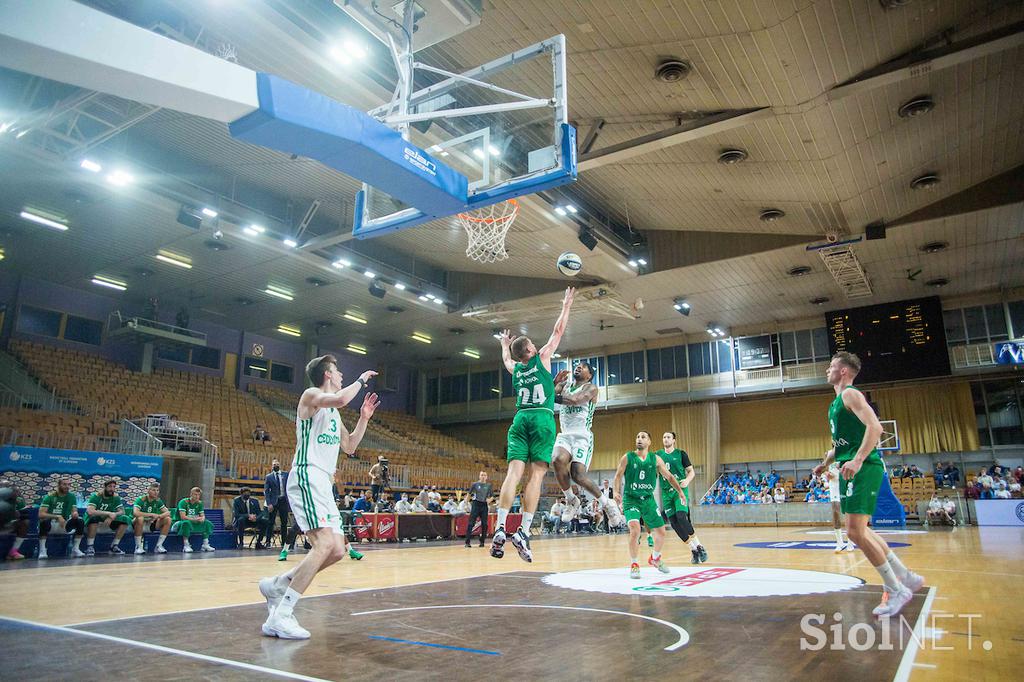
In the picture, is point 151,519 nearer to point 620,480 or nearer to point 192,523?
point 192,523

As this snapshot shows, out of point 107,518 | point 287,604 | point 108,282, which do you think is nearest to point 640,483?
point 287,604

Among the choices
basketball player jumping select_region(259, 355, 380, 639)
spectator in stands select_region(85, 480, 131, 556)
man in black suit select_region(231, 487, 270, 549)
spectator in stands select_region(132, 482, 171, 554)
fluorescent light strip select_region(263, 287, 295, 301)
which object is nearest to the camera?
basketball player jumping select_region(259, 355, 380, 639)

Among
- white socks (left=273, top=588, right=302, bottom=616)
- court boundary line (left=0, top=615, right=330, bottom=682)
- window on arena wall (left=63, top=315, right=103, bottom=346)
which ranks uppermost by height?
window on arena wall (left=63, top=315, right=103, bottom=346)

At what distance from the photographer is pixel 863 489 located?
5.38m

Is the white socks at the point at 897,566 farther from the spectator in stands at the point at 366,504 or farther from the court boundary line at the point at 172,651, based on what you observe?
the spectator in stands at the point at 366,504

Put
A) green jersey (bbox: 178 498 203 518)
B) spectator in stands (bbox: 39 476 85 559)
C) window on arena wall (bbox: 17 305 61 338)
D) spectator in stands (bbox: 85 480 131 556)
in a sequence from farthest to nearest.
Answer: window on arena wall (bbox: 17 305 61 338)
green jersey (bbox: 178 498 203 518)
spectator in stands (bbox: 85 480 131 556)
spectator in stands (bbox: 39 476 85 559)

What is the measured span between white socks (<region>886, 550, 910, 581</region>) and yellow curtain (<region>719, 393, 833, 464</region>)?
83.3 feet

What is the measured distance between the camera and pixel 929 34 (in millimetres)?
11195

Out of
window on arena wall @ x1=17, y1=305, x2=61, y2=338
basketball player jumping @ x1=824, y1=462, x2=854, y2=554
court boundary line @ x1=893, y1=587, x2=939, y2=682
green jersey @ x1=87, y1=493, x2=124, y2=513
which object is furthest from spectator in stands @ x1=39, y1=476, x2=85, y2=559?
window on arena wall @ x1=17, y1=305, x2=61, y2=338

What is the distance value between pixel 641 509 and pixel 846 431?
11.0 ft

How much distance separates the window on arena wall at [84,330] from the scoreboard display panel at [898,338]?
90.9 ft

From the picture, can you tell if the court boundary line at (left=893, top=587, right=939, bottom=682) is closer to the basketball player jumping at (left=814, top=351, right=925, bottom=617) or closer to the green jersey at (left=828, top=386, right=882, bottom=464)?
the basketball player jumping at (left=814, top=351, right=925, bottom=617)

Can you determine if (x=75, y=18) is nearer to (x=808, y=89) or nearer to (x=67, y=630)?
(x=67, y=630)

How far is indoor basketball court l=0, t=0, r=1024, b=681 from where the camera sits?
4.56 metres
